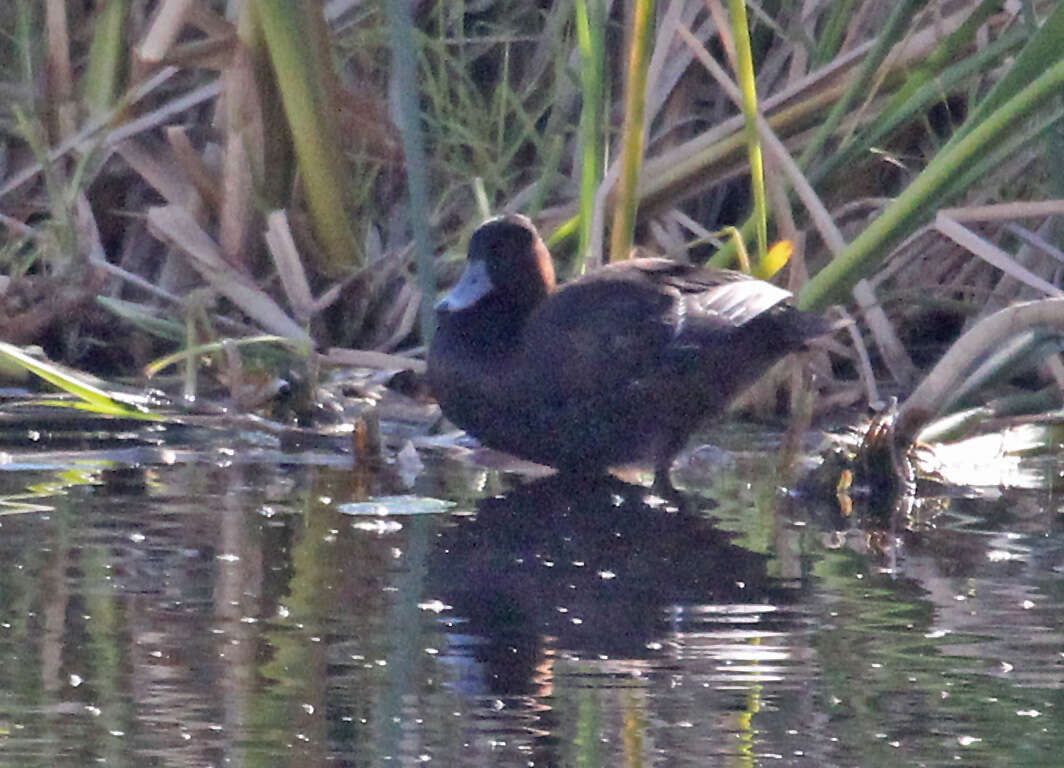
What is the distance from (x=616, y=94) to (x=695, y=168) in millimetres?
434

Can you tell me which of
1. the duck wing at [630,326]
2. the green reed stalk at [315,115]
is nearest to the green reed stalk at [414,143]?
the duck wing at [630,326]

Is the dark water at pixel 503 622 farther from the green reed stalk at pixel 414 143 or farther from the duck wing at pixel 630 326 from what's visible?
the green reed stalk at pixel 414 143

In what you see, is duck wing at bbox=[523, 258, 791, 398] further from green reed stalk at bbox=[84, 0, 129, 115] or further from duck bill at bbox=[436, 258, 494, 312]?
green reed stalk at bbox=[84, 0, 129, 115]

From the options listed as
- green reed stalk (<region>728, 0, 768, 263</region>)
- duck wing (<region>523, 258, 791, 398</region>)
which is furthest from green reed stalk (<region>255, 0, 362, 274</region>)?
green reed stalk (<region>728, 0, 768, 263</region>)

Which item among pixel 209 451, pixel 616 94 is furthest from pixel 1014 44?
pixel 209 451

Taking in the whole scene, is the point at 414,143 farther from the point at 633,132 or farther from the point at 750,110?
the point at 750,110

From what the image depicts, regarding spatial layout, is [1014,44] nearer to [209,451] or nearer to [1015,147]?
[1015,147]

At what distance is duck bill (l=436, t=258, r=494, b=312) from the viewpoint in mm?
3848

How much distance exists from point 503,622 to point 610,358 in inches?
49.9

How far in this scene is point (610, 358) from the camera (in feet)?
12.1

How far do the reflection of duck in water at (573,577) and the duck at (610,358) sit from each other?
17 cm

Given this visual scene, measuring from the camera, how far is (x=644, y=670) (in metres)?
2.24

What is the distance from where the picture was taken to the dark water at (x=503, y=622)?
6.40 feet

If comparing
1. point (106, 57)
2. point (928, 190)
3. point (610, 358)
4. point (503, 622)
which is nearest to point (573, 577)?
point (503, 622)
